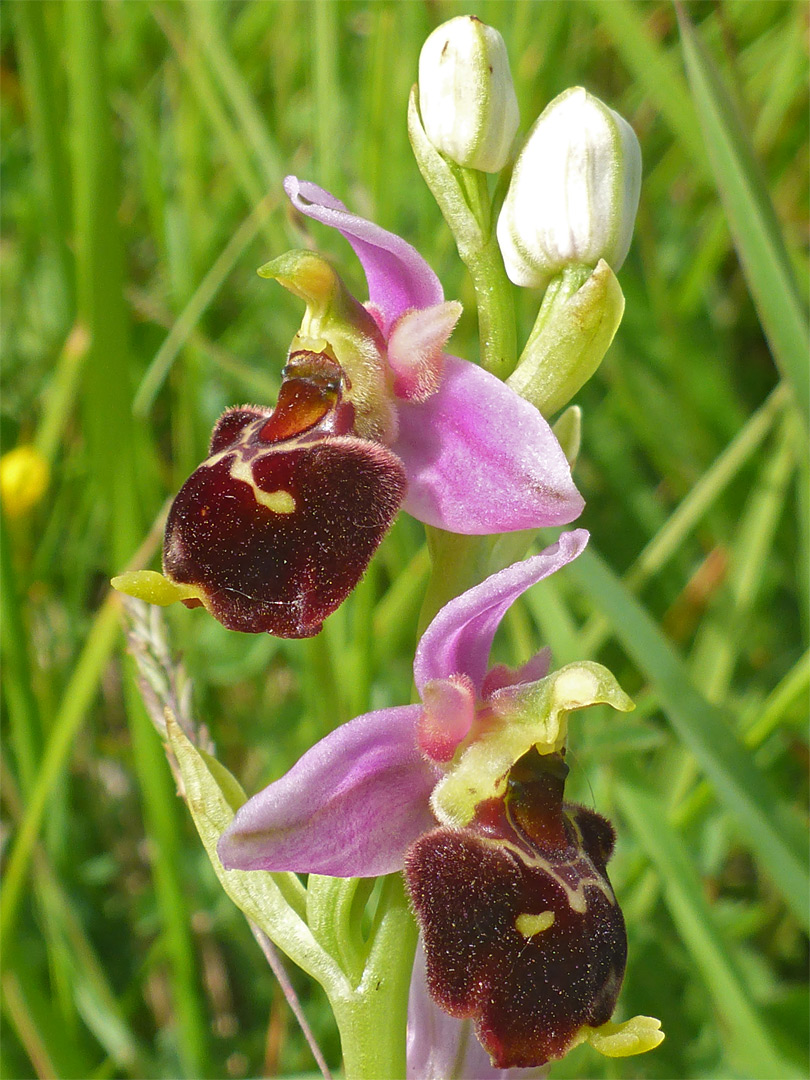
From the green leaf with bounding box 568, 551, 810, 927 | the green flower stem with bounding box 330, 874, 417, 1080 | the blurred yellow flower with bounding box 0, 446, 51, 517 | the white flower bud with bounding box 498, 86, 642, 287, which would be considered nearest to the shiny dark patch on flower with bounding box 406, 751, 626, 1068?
the green flower stem with bounding box 330, 874, 417, 1080

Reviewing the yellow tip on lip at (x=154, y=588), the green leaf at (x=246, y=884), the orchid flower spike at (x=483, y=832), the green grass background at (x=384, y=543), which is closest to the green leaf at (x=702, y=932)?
the green grass background at (x=384, y=543)

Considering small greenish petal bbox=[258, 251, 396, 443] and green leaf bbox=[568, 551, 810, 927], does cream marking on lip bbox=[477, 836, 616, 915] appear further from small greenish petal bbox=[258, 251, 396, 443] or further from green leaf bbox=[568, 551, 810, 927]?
small greenish petal bbox=[258, 251, 396, 443]

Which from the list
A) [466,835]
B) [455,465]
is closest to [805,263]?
[455,465]

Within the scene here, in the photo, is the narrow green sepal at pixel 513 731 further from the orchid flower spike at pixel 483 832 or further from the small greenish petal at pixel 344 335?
the small greenish petal at pixel 344 335

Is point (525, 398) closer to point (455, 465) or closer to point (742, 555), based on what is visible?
point (455, 465)

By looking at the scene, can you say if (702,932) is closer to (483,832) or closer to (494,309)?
(483,832)

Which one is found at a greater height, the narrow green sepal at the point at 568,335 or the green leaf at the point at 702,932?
the narrow green sepal at the point at 568,335
